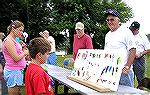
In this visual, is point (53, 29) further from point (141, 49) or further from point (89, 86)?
point (89, 86)

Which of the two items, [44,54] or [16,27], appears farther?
[16,27]

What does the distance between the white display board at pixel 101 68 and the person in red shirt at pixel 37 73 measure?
29.0 inches

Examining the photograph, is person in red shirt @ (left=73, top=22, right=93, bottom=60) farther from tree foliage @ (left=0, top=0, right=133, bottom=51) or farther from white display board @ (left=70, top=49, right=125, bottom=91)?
tree foliage @ (left=0, top=0, right=133, bottom=51)

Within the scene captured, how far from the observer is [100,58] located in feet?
15.0

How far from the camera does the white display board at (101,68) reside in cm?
407

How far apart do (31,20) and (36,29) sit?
993mm

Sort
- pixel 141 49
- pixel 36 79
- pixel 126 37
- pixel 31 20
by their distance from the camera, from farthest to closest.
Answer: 1. pixel 31 20
2. pixel 141 49
3. pixel 126 37
4. pixel 36 79

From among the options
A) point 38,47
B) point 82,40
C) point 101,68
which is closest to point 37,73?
point 38,47

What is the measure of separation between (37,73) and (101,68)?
3.35ft

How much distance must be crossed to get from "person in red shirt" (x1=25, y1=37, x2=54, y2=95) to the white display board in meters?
0.74

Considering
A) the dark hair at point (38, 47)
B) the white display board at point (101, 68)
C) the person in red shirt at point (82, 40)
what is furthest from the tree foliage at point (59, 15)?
the dark hair at point (38, 47)

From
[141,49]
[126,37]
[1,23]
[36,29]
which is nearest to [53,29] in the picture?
[36,29]

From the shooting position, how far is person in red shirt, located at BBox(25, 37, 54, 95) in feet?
12.0

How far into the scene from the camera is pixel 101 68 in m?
4.43
